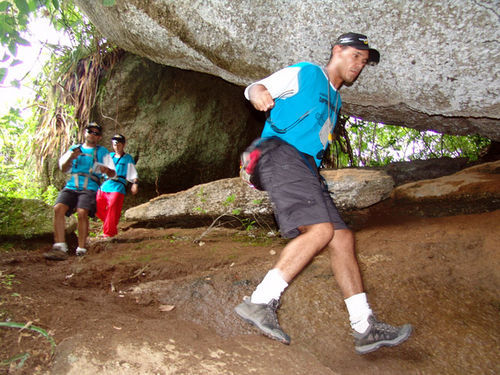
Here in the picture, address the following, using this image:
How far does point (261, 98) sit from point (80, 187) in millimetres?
3656

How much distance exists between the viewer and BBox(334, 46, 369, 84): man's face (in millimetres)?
2744

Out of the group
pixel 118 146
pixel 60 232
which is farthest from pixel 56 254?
pixel 118 146

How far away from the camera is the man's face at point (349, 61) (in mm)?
2744

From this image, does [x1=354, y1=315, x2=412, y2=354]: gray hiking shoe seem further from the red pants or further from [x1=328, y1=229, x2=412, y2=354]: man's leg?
the red pants

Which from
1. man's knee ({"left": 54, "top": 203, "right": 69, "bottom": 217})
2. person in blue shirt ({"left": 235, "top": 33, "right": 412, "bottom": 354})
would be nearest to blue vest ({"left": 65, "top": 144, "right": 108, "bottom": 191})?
man's knee ({"left": 54, "top": 203, "right": 69, "bottom": 217})

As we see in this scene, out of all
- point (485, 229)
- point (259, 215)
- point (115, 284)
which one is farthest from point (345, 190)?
point (115, 284)

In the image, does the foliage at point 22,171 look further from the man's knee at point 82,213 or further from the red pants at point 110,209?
the man's knee at point 82,213

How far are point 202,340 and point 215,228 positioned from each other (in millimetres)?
3441

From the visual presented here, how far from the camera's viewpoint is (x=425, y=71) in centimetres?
351

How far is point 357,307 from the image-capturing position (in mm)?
2410

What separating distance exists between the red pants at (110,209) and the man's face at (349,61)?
4.21 metres

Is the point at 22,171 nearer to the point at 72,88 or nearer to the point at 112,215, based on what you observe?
the point at 72,88


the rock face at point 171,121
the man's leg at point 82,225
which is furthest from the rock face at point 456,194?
the man's leg at point 82,225

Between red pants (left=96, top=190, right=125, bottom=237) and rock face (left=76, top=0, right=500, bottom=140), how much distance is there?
2.24 metres
